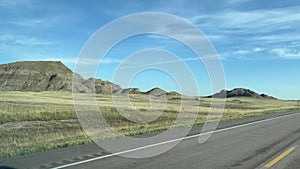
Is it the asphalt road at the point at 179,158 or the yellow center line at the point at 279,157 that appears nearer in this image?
the asphalt road at the point at 179,158

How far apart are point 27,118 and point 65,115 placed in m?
4.53

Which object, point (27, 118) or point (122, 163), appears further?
point (27, 118)

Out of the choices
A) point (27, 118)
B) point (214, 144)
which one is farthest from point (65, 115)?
point (214, 144)

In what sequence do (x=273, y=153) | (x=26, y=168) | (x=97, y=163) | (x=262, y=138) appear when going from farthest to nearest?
1. (x=262, y=138)
2. (x=273, y=153)
3. (x=97, y=163)
4. (x=26, y=168)

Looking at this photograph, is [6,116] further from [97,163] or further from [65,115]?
[97,163]

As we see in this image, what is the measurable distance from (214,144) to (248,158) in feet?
8.62

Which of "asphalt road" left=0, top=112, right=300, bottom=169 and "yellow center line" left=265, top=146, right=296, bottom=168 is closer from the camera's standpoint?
"asphalt road" left=0, top=112, right=300, bottom=169

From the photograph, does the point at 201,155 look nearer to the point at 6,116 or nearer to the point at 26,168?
the point at 26,168

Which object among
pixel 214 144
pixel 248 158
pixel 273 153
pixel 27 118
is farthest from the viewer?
pixel 27 118

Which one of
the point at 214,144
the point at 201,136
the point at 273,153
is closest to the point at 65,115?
the point at 201,136

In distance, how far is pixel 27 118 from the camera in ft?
87.6

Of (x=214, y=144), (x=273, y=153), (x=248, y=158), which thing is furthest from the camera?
(x=214, y=144)

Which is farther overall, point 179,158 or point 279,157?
point 279,157

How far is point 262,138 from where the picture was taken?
13.8m
